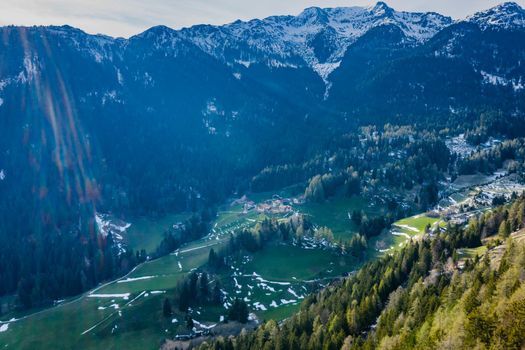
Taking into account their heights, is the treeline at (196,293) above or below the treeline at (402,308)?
below

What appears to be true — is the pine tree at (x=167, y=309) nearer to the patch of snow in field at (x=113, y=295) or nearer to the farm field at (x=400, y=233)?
the patch of snow in field at (x=113, y=295)

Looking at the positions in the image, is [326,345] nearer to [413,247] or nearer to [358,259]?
[413,247]

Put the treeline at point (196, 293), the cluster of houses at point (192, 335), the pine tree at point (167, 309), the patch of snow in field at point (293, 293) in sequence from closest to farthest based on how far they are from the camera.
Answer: the cluster of houses at point (192, 335) → the pine tree at point (167, 309) → the treeline at point (196, 293) → the patch of snow in field at point (293, 293)

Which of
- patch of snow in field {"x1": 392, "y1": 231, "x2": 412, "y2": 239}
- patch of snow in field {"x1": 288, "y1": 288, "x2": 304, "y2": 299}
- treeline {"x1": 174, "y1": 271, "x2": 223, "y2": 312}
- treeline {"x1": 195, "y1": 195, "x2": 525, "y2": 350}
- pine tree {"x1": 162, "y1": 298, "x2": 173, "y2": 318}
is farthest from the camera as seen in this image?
patch of snow in field {"x1": 392, "y1": 231, "x2": 412, "y2": 239}

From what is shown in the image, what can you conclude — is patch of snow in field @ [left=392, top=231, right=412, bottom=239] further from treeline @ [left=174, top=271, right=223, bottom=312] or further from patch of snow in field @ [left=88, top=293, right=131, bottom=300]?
patch of snow in field @ [left=88, top=293, right=131, bottom=300]

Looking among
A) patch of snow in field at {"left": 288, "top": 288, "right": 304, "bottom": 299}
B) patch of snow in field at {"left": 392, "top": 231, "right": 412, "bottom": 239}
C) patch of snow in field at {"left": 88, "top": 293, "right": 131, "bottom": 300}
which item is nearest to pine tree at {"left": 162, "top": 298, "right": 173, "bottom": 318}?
patch of snow in field at {"left": 88, "top": 293, "right": 131, "bottom": 300}

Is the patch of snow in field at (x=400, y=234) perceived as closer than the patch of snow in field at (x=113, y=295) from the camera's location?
No

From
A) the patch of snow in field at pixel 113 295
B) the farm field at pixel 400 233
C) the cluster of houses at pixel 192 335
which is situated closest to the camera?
the cluster of houses at pixel 192 335

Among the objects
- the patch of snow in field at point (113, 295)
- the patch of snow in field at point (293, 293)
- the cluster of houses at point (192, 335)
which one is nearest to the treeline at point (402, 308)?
the cluster of houses at point (192, 335)

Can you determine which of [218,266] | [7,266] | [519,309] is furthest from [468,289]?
[7,266]
